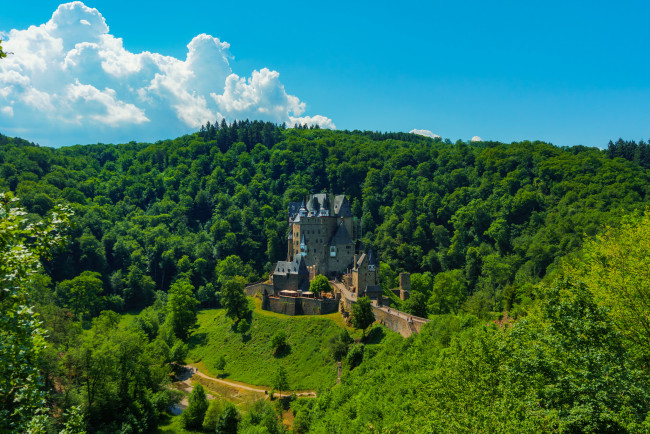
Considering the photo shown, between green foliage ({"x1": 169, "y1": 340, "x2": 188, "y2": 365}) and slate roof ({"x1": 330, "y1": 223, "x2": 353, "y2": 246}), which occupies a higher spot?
slate roof ({"x1": 330, "y1": 223, "x2": 353, "y2": 246})

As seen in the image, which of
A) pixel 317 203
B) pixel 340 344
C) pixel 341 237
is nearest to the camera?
pixel 340 344

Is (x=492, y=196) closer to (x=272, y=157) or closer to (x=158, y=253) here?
(x=272, y=157)

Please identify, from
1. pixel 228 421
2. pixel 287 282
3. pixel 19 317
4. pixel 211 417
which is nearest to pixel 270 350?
pixel 287 282

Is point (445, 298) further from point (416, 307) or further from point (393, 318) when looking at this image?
point (393, 318)

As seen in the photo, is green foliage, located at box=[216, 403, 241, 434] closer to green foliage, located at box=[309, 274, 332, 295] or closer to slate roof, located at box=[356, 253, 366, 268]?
green foliage, located at box=[309, 274, 332, 295]

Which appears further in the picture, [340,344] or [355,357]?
[340,344]

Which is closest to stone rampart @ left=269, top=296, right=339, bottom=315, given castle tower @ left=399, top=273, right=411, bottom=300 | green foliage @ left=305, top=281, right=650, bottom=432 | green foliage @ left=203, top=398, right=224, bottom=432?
castle tower @ left=399, top=273, right=411, bottom=300
